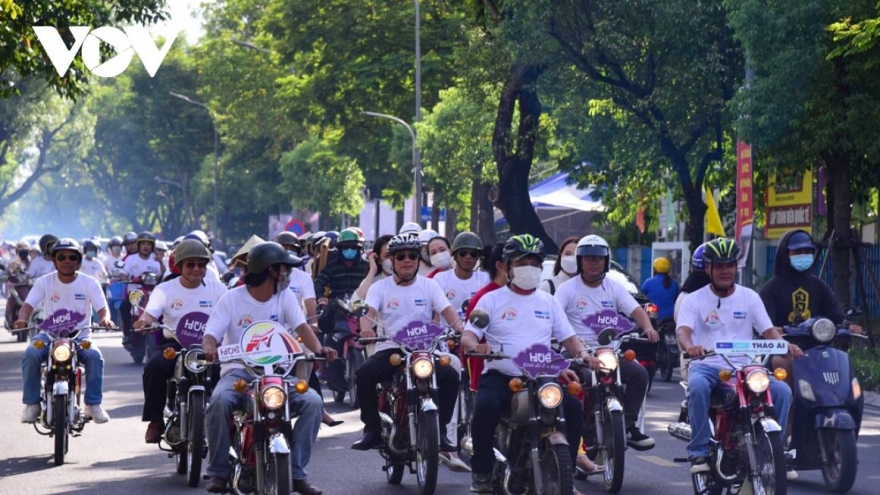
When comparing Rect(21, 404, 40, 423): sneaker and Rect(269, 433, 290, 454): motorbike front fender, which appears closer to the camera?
Rect(269, 433, 290, 454): motorbike front fender

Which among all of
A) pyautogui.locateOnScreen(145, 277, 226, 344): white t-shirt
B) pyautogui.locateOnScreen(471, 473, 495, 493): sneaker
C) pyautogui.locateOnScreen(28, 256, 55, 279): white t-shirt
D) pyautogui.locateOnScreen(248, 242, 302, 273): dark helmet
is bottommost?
pyautogui.locateOnScreen(471, 473, 495, 493): sneaker

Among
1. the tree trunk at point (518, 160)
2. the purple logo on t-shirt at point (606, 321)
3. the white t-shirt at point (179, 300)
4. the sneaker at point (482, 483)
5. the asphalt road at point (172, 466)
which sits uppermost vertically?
the tree trunk at point (518, 160)

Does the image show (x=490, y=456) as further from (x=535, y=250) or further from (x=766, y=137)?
(x=766, y=137)

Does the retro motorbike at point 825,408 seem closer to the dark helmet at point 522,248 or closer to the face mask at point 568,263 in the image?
the dark helmet at point 522,248

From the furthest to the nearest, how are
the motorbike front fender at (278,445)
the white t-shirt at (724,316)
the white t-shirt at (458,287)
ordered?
the white t-shirt at (458,287)
the white t-shirt at (724,316)
the motorbike front fender at (278,445)

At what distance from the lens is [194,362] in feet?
36.1

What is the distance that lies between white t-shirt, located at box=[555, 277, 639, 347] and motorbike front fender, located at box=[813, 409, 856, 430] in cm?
151

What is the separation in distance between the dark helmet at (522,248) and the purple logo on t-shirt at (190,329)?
2723 mm

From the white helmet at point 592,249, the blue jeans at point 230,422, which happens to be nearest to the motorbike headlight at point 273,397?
the blue jeans at point 230,422

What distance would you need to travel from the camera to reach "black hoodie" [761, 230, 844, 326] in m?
11.3

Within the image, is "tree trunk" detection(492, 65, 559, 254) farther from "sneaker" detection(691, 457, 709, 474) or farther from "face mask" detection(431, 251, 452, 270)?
"sneaker" detection(691, 457, 709, 474)

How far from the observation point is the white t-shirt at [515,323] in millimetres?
9578

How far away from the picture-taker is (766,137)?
23.6 metres

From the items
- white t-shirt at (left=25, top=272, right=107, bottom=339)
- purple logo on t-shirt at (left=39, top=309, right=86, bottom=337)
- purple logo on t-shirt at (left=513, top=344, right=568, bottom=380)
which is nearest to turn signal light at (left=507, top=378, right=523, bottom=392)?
purple logo on t-shirt at (left=513, top=344, right=568, bottom=380)
